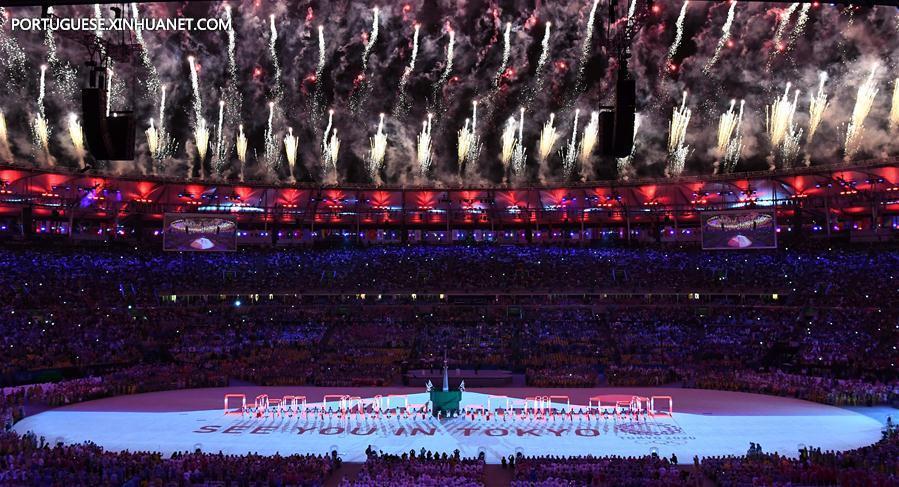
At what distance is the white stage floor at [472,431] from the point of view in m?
28.2

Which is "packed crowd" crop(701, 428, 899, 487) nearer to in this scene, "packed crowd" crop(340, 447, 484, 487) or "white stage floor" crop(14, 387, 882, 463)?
"white stage floor" crop(14, 387, 882, 463)

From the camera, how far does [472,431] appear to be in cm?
3173

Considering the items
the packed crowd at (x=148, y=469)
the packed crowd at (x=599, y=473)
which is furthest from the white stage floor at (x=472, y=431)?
the packed crowd at (x=148, y=469)

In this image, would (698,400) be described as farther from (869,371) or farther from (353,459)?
(353,459)

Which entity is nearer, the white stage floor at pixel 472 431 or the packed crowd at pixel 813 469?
the packed crowd at pixel 813 469

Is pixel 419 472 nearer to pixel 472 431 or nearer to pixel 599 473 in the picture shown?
pixel 599 473

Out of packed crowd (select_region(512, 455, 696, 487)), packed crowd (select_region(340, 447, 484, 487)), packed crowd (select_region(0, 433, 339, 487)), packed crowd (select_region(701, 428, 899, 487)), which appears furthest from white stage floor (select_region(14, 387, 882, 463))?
packed crowd (select_region(0, 433, 339, 487))

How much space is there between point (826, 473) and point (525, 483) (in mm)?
8571

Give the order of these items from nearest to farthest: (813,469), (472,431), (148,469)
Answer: (813,469) → (148,469) → (472,431)

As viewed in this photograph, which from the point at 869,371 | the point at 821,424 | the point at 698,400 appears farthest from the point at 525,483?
the point at 869,371

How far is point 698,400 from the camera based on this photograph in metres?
39.6

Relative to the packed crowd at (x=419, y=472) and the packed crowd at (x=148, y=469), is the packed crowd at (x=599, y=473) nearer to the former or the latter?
the packed crowd at (x=419, y=472)

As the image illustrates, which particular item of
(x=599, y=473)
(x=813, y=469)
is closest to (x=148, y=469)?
(x=599, y=473)

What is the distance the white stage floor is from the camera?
28.2 metres
